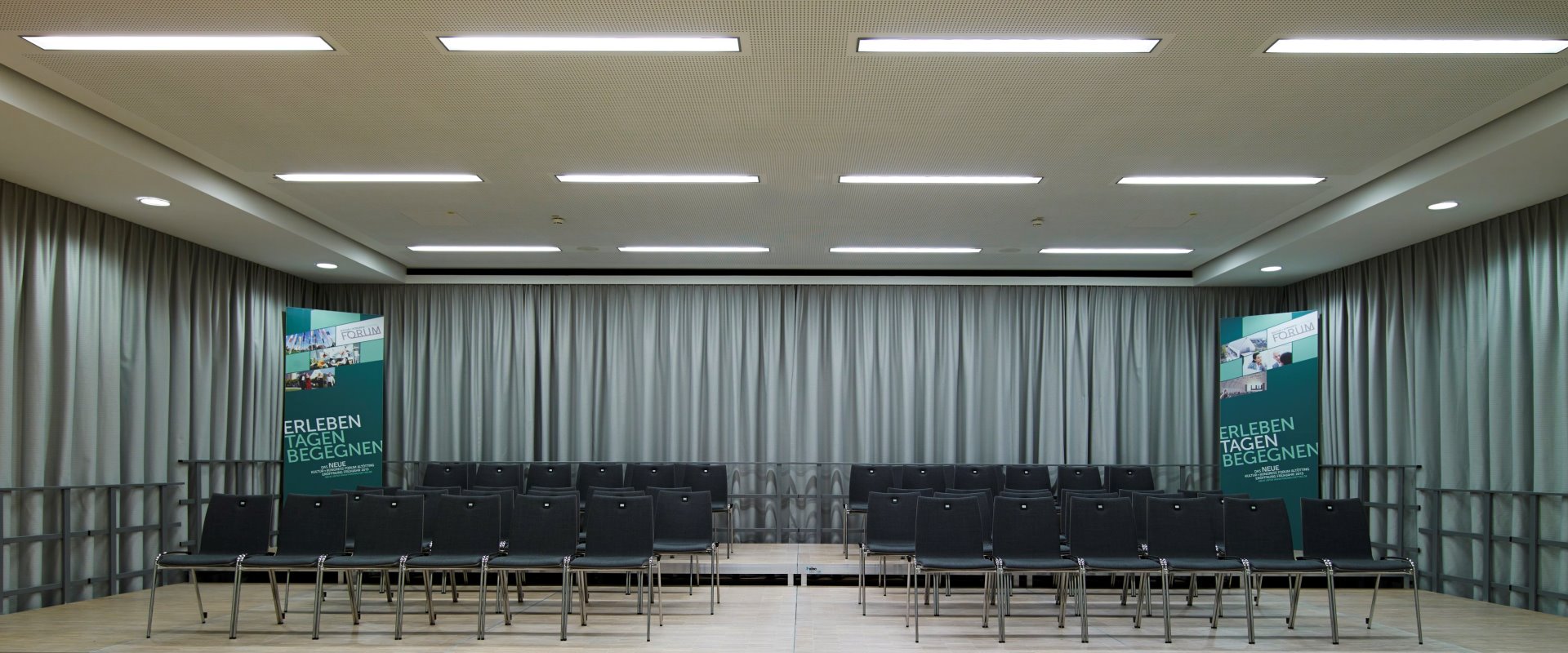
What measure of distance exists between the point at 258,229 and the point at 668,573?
194 inches

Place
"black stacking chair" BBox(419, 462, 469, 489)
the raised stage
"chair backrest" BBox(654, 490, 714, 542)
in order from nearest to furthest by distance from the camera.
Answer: the raised stage
"chair backrest" BBox(654, 490, 714, 542)
"black stacking chair" BBox(419, 462, 469, 489)

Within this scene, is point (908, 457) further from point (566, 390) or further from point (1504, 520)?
point (1504, 520)

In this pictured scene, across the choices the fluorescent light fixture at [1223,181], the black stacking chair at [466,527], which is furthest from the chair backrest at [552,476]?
the fluorescent light fixture at [1223,181]

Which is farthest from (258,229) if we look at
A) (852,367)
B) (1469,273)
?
(1469,273)

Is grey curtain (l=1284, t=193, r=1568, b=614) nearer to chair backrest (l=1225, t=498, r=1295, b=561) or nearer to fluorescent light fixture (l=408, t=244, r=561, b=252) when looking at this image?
chair backrest (l=1225, t=498, r=1295, b=561)

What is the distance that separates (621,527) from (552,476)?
401 cm

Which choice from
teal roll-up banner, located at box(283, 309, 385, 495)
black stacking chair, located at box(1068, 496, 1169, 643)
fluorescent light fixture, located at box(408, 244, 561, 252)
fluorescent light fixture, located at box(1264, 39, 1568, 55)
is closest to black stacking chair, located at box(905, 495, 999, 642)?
black stacking chair, located at box(1068, 496, 1169, 643)

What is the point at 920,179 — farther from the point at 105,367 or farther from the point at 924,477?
the point at 105,367

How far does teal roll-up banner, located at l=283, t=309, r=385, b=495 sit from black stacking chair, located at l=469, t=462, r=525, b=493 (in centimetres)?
146

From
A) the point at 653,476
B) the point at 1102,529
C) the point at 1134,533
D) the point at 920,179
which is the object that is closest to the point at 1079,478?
the point at 1134,533

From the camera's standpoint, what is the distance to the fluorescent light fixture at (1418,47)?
5.25 meters

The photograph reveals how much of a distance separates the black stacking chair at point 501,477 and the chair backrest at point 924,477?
4244 mm

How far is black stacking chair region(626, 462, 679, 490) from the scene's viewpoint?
448 inches

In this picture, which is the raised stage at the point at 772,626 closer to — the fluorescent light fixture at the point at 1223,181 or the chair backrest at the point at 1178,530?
the chair backrest at the point at 1178,530
